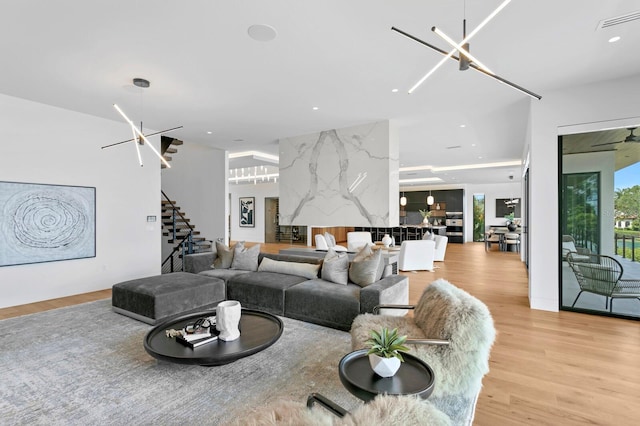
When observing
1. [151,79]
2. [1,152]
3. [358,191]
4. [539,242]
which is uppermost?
[151,79]

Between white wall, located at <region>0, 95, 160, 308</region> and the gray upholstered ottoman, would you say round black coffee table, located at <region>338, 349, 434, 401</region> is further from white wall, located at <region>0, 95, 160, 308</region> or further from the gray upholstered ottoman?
white wall, located at <region>0, 95, 160, 308</region>

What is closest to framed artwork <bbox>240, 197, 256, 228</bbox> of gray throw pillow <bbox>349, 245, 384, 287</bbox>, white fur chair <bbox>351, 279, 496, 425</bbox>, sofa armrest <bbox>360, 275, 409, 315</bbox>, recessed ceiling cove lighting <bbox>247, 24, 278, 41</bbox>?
gray throw pillow <bbox>349, 245, 384, 287</bbox>

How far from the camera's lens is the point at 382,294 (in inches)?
138

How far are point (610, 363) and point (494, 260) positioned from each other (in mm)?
6997

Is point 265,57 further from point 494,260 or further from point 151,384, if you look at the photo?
point 494,260

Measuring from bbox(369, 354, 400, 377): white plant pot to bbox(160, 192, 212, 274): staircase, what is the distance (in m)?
7.29

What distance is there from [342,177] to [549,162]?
3427 mm

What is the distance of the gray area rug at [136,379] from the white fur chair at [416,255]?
463 centimetres

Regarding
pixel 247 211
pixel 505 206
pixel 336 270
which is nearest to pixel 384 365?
pixel 336 270

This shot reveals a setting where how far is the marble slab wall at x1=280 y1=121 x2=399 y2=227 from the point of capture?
6066mm

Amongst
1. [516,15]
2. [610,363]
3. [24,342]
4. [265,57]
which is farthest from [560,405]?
[24,342]

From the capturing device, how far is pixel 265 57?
358cm

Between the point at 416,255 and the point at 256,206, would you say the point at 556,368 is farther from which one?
the point at 256,206

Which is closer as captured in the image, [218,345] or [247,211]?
[218,345]
